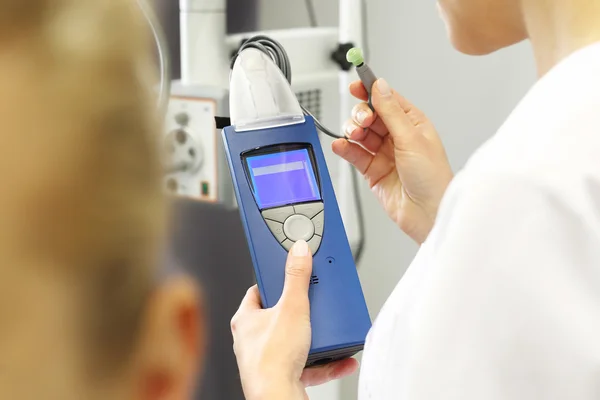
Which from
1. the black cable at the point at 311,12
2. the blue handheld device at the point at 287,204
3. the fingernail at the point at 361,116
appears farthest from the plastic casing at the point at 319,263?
the black cable at the point at 311,12

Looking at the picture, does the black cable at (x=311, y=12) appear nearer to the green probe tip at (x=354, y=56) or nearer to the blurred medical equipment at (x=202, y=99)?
the blurred medical equipment at (x=202, y=99)

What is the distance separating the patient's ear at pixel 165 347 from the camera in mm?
456

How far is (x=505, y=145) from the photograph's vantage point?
0.36 m

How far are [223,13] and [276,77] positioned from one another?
0.23m

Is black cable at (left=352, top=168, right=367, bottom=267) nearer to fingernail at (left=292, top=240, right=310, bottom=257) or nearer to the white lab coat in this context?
fingernail at (left=292, top=240, right=310, bottom=257)

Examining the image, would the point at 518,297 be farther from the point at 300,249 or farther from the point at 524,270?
the point at 300,249

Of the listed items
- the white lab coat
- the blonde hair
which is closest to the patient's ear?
the blonde hair

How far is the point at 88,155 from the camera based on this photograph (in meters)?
0.37

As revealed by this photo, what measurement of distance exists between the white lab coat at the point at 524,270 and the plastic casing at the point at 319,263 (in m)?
0.18

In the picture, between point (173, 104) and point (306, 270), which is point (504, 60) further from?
point (306, 270)

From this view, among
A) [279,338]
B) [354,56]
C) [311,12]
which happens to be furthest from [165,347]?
[311,12]

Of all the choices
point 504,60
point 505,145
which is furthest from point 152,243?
point 504,60

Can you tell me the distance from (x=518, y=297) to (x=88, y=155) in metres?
0.25

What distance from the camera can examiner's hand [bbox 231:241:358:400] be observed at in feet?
1.67
